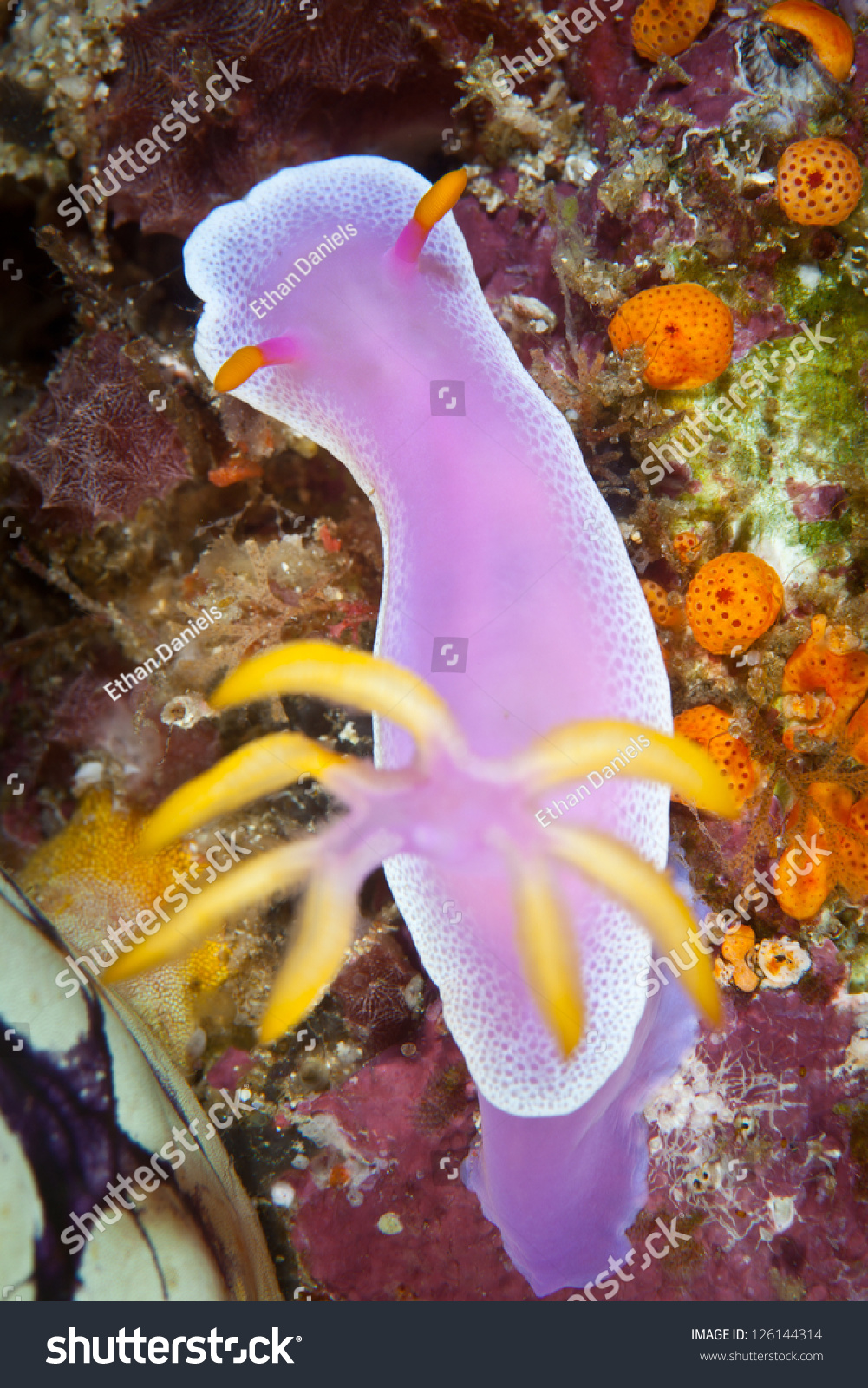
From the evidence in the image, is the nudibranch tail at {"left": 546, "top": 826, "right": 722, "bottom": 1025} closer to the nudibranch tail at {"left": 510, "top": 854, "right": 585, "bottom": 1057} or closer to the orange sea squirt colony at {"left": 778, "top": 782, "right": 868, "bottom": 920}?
the nudibranch tail at {"left": 510, "top": 854, "right": 585, "bottom": 1057}

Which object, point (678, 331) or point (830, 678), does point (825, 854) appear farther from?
point (678, 331)

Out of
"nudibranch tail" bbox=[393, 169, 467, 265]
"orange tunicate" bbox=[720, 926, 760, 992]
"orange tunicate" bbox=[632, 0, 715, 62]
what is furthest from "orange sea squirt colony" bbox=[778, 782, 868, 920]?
"orange tunicate" bbox=[632, 0, 715, 62]

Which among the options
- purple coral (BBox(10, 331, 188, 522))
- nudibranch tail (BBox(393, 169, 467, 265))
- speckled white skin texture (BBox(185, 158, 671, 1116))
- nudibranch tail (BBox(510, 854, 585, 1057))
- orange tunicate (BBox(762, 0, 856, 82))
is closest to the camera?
nudibranch tail (BBox(510, 854, 585, 1057))

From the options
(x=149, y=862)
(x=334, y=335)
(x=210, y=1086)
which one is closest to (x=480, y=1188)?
(x=210, y=1086)

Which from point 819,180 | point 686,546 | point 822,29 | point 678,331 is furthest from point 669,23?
point 686,546

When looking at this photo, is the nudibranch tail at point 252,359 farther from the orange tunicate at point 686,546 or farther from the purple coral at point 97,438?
the orange tunicate at point 686,546

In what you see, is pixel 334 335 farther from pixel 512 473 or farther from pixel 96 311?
pixel 96 311

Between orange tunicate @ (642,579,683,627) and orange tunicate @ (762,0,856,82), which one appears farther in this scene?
orange tunicate @ (642,579,683,627)
